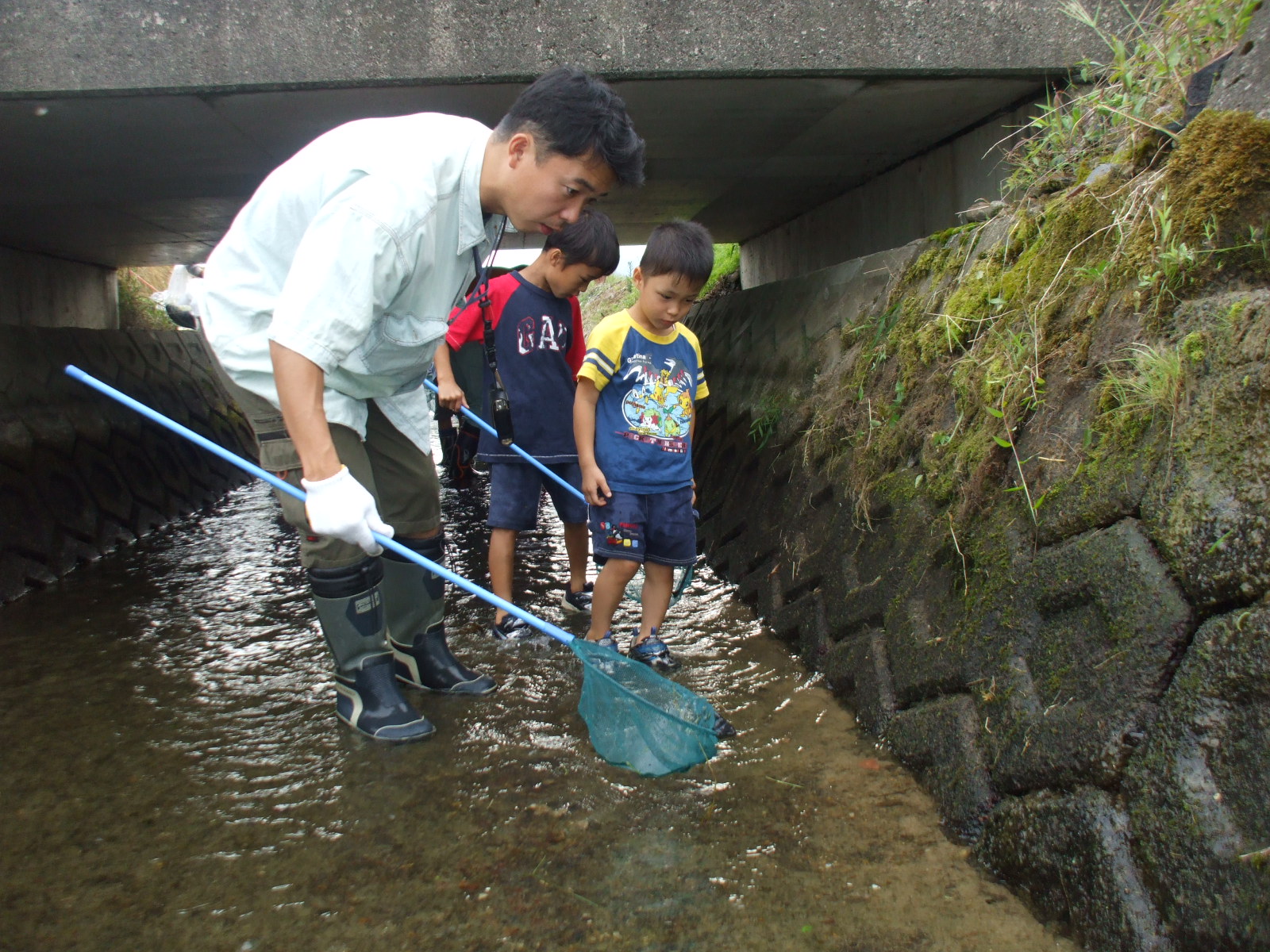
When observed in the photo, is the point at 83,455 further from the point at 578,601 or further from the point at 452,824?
the point at 452,824

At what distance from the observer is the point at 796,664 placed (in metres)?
2.91

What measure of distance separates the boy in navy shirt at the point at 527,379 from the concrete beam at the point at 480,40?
671 millimetres

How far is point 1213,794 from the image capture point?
1.35 metres

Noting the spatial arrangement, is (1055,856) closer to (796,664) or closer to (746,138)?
(796,664)

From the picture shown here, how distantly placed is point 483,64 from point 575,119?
4.61 ft

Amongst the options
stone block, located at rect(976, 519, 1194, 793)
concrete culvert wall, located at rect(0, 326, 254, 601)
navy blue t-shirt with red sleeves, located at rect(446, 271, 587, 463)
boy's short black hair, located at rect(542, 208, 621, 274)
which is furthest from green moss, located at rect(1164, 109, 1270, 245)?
concrete culvert wall, located at rect(0, 326, 254, 601)

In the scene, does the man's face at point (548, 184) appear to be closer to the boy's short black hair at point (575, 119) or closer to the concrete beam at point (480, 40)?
the boy's short black hair at point (575, 119)

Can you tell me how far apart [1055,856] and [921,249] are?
2.17 m

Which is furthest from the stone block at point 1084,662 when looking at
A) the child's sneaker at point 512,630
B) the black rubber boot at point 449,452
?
the black rubber boot at point 449,452

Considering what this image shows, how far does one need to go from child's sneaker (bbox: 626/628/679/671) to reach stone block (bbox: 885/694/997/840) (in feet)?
2.88

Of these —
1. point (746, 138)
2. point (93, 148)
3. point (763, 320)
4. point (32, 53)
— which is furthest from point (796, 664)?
point (93, 148)

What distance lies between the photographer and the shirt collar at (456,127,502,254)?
6.93ft

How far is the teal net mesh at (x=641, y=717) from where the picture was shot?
7.16ft

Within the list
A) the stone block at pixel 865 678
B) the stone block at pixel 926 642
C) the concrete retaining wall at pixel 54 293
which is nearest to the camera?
the stone block at pixel 926 642
